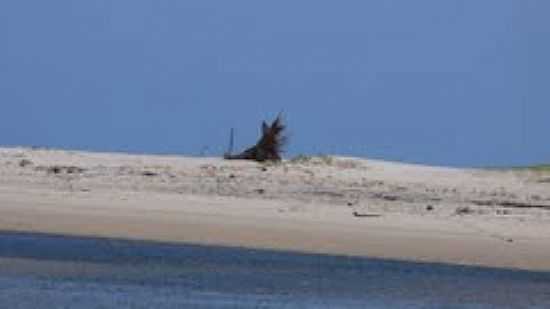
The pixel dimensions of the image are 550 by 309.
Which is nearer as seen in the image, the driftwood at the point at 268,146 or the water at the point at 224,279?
the water at the point at 224,279

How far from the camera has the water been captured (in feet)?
49.4

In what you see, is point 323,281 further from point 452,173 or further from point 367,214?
point 452,173

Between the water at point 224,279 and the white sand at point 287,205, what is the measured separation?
592 mm

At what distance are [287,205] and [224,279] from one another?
17.1ft

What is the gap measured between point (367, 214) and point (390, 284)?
4490 mm

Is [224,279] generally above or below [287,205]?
below

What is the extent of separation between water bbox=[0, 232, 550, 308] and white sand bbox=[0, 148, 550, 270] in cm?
59

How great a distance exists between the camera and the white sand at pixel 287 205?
64.0 feet

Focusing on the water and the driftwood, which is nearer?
the water

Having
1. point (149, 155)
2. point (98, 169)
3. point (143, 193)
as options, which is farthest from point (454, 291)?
point (149, 155)

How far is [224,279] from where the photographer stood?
656 inches

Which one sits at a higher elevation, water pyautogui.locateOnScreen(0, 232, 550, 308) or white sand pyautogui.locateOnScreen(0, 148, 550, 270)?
white sand pyautogui.locateOnScreen(0, 148, 550, 270)

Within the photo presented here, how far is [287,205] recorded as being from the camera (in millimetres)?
21781

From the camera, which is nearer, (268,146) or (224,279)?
(224,279)
